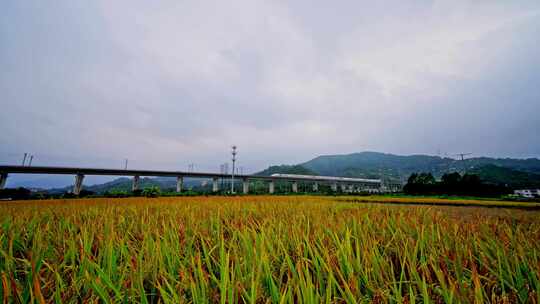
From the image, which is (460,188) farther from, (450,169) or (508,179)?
(450,169)

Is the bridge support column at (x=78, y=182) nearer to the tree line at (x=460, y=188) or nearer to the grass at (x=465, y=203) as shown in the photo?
the grass at (x=465, y=203)

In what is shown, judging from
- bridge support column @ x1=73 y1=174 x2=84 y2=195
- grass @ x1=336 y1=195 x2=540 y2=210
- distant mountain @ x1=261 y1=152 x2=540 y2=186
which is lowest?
grass @ x1=336 y1=195 x2=540 y2=210

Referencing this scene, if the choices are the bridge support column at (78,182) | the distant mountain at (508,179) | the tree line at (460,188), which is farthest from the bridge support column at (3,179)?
the distant mountain at (508,179)

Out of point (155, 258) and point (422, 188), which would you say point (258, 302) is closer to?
point (155, 258)

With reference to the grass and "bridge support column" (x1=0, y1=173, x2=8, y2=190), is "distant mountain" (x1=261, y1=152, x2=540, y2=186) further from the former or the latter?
"bridge support column" (x1=0, y1=173, x2=8, y2=190)

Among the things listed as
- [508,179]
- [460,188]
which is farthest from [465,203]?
[508,179]

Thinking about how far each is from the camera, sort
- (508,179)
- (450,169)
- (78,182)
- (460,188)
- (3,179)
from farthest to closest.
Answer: (450,169) < (508,179) < (78,182) < (460,188) < (3,179)

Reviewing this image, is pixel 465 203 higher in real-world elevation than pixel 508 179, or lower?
lower

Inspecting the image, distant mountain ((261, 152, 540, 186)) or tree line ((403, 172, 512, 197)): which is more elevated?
distant mountain ((261, 152, 540, 186))

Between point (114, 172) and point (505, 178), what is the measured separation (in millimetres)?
104173

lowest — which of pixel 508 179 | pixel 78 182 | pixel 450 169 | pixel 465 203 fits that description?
pixel 465 203

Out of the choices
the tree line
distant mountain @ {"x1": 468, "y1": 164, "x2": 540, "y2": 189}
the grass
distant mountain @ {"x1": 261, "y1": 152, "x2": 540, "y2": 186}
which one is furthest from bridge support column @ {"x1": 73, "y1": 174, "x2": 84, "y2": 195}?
distant mountain @ {"x1": 468, "y1": 164, "x2": 540, "y2": 189}

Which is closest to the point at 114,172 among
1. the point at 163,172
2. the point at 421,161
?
the point at 163,172

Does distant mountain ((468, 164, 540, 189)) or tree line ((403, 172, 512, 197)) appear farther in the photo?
distant mountain ((468, 164, 540, 189))
